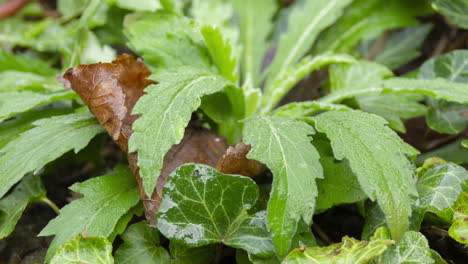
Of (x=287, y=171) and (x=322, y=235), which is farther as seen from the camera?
(x=322, y=235)

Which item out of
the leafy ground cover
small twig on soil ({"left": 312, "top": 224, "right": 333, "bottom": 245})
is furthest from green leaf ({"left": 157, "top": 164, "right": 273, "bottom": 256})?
small twig on soil ({"left": 312, "top": 224, "right": 333, "bottom": 245})

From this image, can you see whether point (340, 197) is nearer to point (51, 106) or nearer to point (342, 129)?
point (342, 129)

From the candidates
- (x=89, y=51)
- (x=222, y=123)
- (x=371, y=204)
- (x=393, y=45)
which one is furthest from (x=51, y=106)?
(x=393, y=45)

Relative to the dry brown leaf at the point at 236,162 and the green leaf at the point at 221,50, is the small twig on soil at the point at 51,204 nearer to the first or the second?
the dry brown leaf at the point at 236,162

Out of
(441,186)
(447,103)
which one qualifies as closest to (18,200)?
(441,186)

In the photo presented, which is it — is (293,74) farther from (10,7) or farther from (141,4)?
(10,7)

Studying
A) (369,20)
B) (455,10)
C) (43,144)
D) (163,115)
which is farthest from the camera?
(369,20)
